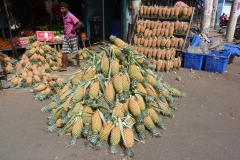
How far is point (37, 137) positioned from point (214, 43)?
6896 millimetres

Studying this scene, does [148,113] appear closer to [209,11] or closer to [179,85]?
[179,85]

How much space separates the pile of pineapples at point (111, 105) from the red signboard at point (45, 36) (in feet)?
16.9

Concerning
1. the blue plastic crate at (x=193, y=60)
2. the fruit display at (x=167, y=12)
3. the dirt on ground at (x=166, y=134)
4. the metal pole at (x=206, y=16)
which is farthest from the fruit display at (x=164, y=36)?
the metal pole at (x=206, y=16)

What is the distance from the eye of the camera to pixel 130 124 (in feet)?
10.8

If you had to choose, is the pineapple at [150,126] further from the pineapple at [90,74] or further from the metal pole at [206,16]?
the metal pole at [206,16]

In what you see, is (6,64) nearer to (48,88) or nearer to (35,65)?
(35,65)

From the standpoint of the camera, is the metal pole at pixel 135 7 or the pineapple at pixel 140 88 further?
the metal pole at pixel 135 7

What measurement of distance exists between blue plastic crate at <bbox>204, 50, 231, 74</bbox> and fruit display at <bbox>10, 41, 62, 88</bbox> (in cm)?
513

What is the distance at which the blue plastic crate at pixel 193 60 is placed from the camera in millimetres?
6835

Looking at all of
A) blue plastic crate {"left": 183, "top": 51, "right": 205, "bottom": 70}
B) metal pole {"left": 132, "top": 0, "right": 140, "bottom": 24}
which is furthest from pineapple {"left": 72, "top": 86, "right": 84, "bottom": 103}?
metal pole {"left": 132, "top": 0, "right": 140, "bottom": 24}

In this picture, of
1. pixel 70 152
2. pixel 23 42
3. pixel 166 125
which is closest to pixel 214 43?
pixel 166 125

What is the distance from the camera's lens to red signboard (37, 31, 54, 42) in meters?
7.98

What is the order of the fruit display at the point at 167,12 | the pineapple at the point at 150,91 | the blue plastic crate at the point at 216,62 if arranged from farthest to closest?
1. the fruit display at the point at 167,12
2. the blue plastic crate at the point at 216,62
3. the pineapple at the point at 150,91

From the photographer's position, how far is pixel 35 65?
20.3ft
